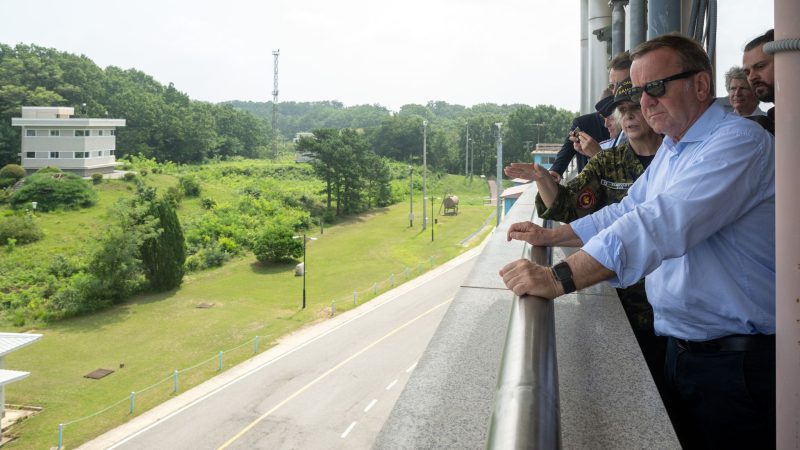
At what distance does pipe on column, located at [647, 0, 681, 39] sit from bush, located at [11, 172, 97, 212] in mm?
31736

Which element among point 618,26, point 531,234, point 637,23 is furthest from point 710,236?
point 618,26

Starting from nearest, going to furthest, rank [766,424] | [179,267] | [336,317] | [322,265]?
[766,424]
[336,317]
[179,267]
[322,265]

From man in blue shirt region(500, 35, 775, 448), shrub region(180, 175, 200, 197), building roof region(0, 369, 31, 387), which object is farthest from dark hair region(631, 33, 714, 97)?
shrub region(180, 175, 200, 197)

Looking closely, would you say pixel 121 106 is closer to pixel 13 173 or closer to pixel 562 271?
pixel 13 173

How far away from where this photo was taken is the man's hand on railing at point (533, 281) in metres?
1.17

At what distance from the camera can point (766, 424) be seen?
127cm

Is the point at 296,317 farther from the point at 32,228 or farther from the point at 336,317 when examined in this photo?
the point at 32,228

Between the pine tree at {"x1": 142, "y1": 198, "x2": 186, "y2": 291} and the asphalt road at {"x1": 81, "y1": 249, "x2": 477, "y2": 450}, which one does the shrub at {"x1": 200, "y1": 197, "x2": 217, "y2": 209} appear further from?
the asphalt road at {"x1": 81, "y1": 249, "x2": 477, "y2": 450}

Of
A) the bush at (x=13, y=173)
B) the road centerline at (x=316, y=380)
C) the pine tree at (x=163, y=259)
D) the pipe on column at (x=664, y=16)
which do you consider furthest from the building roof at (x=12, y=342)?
the bush at (x=13, y=173)

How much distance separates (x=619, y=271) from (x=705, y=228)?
0.56 feet

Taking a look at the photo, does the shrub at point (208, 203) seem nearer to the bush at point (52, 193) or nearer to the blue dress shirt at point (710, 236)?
the bush at point (52, 193)

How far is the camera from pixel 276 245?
86.8 feet

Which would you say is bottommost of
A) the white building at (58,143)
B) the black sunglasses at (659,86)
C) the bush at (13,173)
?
the black sunglasses at (659,86)

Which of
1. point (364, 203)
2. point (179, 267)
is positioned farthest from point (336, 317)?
point (364, 203)
